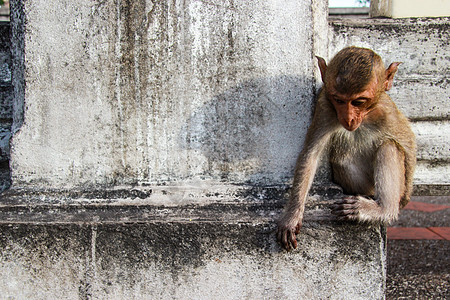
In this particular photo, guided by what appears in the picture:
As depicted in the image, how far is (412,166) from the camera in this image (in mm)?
2412

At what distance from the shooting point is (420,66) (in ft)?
8.64

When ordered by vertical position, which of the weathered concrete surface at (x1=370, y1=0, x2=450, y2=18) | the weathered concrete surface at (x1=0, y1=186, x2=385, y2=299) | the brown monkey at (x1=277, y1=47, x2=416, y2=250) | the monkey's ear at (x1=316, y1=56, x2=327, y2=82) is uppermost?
the weathered concrete surface at (x1=370, y1=0, x2=450, y2=18)

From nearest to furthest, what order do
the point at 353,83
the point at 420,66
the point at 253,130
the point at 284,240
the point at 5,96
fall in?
the point at 353,83
the point at 284,240
the point at 253,130
the point at 420,66
the point at 5,96

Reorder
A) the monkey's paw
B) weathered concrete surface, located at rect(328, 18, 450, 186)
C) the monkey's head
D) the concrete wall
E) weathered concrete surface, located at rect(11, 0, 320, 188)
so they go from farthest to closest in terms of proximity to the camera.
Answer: the concrete wall
weathered concrete surface, located at rect(328, 18, 450, 186)
weathered concrete surface, located at rect(11, 0, 320, 188)
the monkey's paw
the monkey's head

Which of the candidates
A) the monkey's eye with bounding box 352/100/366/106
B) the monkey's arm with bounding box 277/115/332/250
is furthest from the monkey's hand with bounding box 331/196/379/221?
the monkey's eye with bounding box 352/100/366/106

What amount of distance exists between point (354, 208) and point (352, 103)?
55 centimetres

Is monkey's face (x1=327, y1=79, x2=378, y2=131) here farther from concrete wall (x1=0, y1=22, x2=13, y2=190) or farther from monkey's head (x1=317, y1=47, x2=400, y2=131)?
concrete wall (x1=0, y1=22, x2=13, y2=190)

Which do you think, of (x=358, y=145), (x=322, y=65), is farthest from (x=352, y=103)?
(x=358, y=145)

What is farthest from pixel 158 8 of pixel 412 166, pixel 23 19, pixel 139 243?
pixel 412 166

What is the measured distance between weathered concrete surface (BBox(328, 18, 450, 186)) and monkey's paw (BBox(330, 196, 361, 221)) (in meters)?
0.71

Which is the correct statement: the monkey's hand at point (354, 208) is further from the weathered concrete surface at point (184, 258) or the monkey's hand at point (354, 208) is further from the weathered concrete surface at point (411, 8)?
the weathered concrete surface at point (411, 8)

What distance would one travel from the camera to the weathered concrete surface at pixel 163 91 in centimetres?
235

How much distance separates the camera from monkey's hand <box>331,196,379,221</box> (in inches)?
86.4

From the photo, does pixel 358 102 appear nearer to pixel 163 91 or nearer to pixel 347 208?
pixel 347 208
